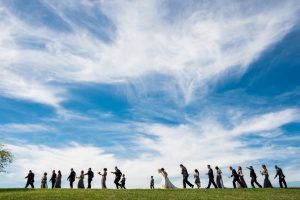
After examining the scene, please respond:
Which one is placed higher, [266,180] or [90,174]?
[90,174]

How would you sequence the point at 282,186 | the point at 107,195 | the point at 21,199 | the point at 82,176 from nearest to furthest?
the point at 21,199
the point at 107,195
the point at 282,186
the point at 82,176

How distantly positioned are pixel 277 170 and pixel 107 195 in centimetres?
1892

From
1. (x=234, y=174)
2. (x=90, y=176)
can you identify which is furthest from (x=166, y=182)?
(x=90, y=176)

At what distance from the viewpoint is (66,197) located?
1086 inches

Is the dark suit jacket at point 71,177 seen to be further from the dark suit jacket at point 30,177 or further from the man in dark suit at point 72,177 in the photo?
the dark suit jacket at point 30,177

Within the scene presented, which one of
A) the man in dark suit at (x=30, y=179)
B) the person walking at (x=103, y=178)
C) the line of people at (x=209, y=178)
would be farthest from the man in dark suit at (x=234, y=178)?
the man in dark suit at (x=30, y=179)

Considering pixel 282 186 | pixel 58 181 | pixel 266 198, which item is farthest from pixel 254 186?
pixel 58 181

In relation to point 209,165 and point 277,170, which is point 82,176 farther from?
point 277,170

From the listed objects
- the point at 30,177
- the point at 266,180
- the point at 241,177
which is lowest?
the point at 266,180

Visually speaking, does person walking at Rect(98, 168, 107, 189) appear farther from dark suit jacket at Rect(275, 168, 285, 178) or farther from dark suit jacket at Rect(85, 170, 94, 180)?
dark suit jacket at Rect(275, 168, 285, 178)

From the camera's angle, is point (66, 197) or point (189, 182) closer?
point (66, 197)

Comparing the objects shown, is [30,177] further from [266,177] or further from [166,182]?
[266,177]

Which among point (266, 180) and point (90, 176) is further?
point (90, 176)

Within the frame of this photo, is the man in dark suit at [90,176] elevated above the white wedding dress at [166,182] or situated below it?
above
